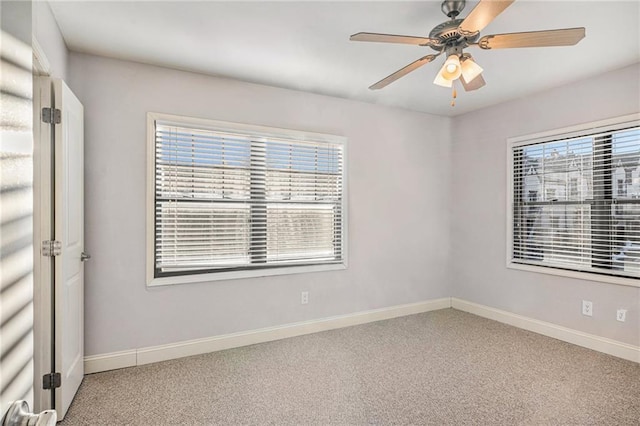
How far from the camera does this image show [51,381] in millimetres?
2113

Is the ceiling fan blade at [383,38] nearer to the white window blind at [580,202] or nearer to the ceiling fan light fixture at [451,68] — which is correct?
the ceiling fan light fixture at [451,68]

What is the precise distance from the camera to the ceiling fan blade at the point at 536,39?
5.88 ft

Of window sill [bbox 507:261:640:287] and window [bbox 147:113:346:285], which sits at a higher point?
window [bbox 147:113:346:285]

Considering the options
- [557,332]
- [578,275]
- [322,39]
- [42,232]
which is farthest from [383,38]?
[557,332]

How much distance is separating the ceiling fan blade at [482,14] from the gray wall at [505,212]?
2.17 metres

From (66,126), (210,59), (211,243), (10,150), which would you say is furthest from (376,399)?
(210,59)

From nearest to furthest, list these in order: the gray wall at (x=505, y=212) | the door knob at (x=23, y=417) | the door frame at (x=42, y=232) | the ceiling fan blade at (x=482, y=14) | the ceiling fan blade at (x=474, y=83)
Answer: the door knob at (x=23, y=417), the ceiling fan blade at (x=482, y=14), the door frame at (x=42, y=232), the ceiling fan blade at (x=474, y=83), the gray wall at (x=505, y=212)

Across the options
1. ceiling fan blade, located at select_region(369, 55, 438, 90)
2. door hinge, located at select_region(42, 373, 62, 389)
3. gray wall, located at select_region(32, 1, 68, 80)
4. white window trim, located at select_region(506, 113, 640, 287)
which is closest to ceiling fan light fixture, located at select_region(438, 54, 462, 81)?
ceiling fan blade, located at select_region(369, 55, 438, 90)

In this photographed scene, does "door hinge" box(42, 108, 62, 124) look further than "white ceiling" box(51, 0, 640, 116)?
No

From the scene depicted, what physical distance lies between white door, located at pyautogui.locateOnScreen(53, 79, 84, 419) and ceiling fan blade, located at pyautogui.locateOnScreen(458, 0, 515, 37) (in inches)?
92.0

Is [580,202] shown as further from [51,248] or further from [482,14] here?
[51,248]

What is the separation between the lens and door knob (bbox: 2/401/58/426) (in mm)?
551

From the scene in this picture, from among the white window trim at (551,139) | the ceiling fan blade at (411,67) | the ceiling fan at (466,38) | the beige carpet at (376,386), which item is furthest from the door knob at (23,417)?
the white window trim at (551,139)

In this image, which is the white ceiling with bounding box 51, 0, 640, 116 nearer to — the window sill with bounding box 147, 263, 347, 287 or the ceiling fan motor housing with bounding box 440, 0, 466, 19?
the ceiling fan motor housing with bounding box 440, 0, 466, 19
